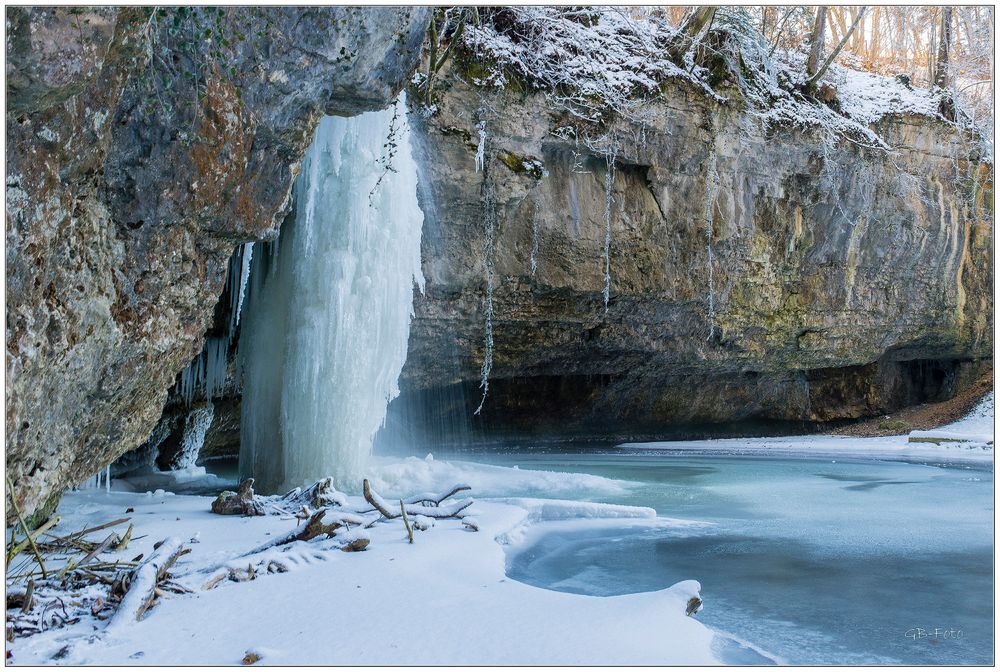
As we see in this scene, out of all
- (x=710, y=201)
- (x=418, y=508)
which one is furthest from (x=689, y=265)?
(x=418, y=508)

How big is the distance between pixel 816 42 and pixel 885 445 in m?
7.68

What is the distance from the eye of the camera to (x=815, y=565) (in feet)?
13.7

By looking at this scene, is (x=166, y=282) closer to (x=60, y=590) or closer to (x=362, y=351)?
(x=60, y=590)

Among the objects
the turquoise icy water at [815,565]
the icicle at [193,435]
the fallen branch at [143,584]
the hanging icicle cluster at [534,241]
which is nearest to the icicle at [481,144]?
the hanging icicle cluster at [534,241]

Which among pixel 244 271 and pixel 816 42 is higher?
pixel 816 42

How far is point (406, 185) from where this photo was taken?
24.9 ft

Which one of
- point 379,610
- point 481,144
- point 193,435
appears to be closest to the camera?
point 379,610

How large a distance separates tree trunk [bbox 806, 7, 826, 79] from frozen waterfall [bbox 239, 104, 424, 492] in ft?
27.8

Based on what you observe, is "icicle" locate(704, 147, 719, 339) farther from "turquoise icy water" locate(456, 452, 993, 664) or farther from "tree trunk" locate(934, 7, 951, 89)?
"tree trunk" locate(934, 7, 951, 89)

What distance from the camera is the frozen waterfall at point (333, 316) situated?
6.93 meters

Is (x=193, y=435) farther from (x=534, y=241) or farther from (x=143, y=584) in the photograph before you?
(x=143, y=584)

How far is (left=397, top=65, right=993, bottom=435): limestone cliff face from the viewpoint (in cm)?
1018

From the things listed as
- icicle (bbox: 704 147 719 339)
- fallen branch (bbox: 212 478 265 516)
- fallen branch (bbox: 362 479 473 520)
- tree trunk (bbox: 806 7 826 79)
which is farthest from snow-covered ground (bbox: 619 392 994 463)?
fallen branch (bbox: 212 478 265 516)

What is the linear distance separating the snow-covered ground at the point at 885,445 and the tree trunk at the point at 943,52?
7166 millimetres
